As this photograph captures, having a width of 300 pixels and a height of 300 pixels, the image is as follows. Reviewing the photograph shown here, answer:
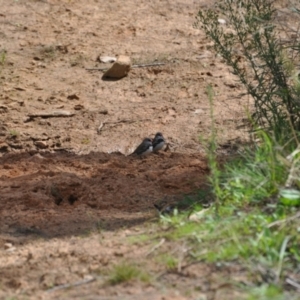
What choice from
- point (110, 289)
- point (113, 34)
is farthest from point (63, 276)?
point (113, 34)

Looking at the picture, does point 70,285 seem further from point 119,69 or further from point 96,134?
point 119,69

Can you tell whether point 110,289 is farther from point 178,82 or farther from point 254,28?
point 178,82

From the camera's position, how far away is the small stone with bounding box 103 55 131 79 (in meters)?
9.66

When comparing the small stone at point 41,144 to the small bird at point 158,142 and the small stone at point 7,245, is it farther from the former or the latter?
the small stone at point 7,245

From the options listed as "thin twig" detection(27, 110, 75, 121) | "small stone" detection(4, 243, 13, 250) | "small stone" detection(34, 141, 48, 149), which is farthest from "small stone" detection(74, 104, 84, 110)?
"small stone" detection(4, 243, 13, 250)

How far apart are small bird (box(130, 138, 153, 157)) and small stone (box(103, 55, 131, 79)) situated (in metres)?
1.90

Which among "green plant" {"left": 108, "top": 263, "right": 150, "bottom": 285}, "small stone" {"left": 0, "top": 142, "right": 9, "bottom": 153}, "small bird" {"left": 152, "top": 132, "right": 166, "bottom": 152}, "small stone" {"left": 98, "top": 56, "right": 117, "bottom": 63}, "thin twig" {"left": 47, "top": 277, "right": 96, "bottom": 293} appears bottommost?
"small stone" {"left": 0, "top": 142, "right": 9, "bottom": 153}

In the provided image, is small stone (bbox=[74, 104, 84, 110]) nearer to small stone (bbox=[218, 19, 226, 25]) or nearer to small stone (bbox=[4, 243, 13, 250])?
small stone (bbox=[218, 19, 226, 25])

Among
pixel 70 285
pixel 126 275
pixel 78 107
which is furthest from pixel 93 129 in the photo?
pixel 126 275

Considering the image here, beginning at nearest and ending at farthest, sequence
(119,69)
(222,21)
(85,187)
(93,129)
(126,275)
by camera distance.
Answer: (126,275), (85,187), (93,129), (119,69), (222,21)

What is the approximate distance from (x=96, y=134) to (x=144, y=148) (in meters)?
0.96

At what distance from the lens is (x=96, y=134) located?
8.66 metres

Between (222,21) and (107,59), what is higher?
(222,21)

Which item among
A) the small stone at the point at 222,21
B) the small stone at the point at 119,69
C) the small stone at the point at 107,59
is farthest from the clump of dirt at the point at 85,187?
the small stone at the point at 222,21
